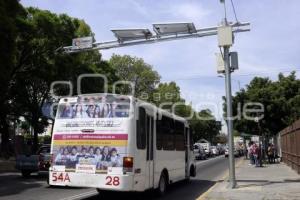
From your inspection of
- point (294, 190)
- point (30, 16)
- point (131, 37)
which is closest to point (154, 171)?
point (294, 190)

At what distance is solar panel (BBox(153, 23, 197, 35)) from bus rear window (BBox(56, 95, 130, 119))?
28.5ft

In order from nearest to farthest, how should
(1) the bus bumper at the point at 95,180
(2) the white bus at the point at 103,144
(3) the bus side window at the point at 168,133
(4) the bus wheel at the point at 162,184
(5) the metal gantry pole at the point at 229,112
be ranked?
(1) the bus bumper at the point at 95,180 < (2) the white bus at the point at 103,144 < (4) the bus wheel at the point at 162,184 < (3) the bus side window at the point at 168,133 < (5) the metal gantry pole at the point at 229,112

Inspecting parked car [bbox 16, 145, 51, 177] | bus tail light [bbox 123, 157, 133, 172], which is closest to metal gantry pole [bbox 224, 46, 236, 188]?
bus tail light [bbox 123, 157, 133, 172]

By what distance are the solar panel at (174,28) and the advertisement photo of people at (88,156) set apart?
31.8ft

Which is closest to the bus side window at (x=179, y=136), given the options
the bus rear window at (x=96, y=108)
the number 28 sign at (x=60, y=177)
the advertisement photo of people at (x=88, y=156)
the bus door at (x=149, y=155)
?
the bus door at (x=149, y=155)

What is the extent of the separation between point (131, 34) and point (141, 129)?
31.0ft

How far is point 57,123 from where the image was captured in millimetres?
14617

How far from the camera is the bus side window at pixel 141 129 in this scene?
1412cm

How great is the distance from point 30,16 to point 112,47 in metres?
15.8

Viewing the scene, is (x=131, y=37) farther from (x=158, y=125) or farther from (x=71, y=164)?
(x=71, y=164)

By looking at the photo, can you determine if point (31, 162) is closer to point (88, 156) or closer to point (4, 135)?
point (88, 156)

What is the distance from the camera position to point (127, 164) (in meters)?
13.5

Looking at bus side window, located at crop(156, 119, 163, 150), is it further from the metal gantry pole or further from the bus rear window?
the metal gantry pole

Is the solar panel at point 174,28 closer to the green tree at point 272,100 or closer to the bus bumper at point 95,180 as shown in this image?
the bus bumper at point 95,180
